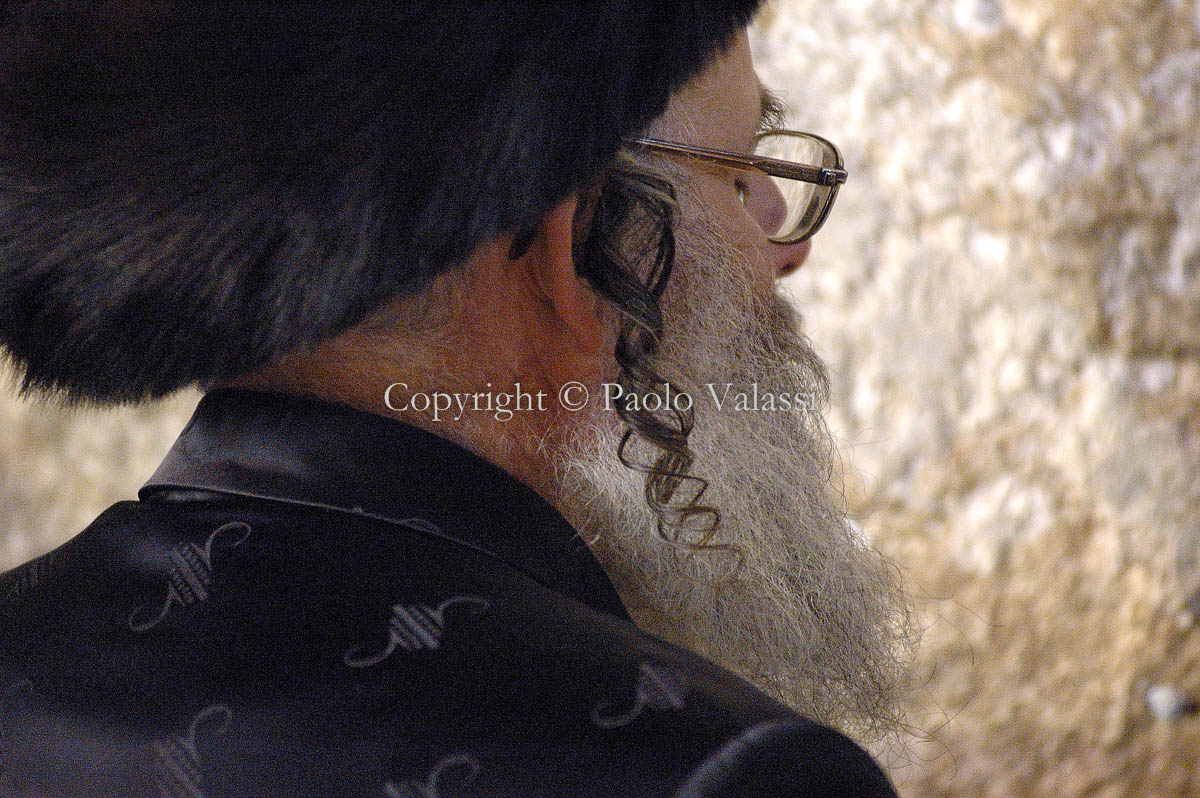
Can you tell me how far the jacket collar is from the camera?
800 millimetres

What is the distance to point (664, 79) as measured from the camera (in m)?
0.80

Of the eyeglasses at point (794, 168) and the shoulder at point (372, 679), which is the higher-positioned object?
the eyeglasses at point (794, 168)

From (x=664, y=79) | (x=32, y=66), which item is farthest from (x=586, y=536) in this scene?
(x=32, y=66)

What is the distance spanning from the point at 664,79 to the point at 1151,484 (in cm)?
167

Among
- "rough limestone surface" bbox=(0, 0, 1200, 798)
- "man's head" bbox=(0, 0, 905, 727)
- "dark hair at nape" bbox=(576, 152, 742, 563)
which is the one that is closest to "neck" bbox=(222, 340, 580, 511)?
"man's head" bbox=(0, 0, 905, 727)

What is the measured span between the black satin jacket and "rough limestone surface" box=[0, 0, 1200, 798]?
1379 mm

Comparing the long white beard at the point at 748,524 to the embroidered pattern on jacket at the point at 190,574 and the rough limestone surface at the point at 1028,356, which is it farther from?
the rough limestone surface at the point at 1028,356

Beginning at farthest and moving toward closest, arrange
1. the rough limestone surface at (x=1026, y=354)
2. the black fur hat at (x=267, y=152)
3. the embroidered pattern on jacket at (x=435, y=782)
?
the rough limestone surface at (x=1026, y=354) → the black fur hat at (x=267, y=152) → the embroidered pattern on jacket at (x=435, y=782)

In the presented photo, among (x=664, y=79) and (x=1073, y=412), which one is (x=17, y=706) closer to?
(x=664, y=79)

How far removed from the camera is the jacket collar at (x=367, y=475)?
2.63ft

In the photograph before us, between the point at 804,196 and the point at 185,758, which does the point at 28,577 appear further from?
the point at 804,196

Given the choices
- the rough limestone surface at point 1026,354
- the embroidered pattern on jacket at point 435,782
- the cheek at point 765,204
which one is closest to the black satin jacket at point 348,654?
the embroidered pattern on jacket at point 435,782

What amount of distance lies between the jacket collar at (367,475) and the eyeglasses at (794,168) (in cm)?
34

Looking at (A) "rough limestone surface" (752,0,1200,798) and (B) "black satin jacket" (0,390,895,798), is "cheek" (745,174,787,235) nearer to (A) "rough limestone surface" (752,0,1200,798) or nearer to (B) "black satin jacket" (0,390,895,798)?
(B) "black satin jacket" (0,390,895,798)
